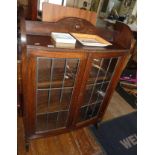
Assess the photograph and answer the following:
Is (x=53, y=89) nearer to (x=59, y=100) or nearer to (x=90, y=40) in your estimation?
(x=59, y=100)

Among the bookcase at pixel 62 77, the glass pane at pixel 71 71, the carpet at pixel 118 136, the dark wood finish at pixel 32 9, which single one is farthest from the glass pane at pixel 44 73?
the carpet at pixel 118 136

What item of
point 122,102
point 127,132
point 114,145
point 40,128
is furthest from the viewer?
point 122,102

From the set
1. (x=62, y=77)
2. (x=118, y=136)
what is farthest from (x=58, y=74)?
(x=118, y=136)

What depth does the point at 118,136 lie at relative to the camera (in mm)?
1697

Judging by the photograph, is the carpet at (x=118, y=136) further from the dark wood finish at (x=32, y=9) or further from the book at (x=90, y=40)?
the dark wood finish at (x=32, y=9)

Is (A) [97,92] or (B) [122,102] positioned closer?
(A) [97,92]

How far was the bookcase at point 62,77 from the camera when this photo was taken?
0.96 meters

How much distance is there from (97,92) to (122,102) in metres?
1.05

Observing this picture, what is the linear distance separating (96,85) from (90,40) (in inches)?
15.8

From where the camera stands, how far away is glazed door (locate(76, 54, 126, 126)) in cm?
118

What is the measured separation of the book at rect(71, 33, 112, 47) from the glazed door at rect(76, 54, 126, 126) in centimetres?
9

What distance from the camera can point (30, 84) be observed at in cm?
100
